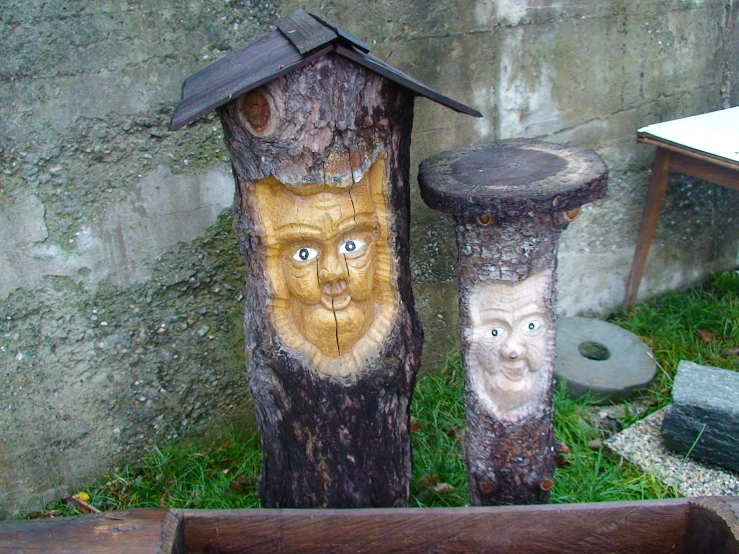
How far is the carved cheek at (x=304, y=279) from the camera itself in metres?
2.33

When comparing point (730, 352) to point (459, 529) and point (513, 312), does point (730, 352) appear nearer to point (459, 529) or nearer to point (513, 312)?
point (513, 312)

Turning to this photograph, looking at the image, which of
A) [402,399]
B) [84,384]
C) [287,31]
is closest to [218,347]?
[84,384]

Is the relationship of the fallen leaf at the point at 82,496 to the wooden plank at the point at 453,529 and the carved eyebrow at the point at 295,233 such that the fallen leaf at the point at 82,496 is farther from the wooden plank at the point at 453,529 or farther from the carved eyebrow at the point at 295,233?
the carved eyebrow at the point at 295,233

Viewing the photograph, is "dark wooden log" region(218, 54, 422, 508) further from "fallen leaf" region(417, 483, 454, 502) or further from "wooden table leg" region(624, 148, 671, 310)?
"wooden table leg" region(624, 148, 671, 310)

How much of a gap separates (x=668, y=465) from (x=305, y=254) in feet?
5.91

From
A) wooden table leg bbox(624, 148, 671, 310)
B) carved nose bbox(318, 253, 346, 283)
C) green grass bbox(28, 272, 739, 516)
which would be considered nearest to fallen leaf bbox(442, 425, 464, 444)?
green grass bbox(28, 272, 739, 516)

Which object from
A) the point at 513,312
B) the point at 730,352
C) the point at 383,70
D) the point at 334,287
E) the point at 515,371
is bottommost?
the point at 730,352

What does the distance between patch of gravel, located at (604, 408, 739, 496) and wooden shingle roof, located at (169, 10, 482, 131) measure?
1669 mm

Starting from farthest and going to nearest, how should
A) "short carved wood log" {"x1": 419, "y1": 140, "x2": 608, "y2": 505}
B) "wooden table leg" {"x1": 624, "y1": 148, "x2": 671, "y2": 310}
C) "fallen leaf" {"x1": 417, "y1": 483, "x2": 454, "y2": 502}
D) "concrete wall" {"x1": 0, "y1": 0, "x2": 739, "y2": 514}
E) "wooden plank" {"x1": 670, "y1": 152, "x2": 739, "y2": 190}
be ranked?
"wooden table leg" {"x1": 624, "y1": 148, "x2": 671, "y2": 310}, "wooden plank" {"x1": 670, "y1": 152, "x2": 739, "y2": 190}, "fallen leaf" {"x1": 417, "y1": 483, "x2": 454, "y2": 502}, "concrete wall" {"x1": 0, "y1": 0, "x2": 739, "y2": 514}, "short carved wood log" {"x1": 419, "y1": 140, "x2": 608, "y2": 505}

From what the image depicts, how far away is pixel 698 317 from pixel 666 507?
71.7 inches

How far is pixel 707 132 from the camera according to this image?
11.3 feet

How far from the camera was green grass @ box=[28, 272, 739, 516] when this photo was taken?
2947 mm

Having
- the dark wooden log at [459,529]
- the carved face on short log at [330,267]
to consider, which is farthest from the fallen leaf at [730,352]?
the carved face on short log at [330,267]

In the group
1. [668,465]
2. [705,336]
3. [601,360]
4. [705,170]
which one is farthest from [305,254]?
[705,336]
